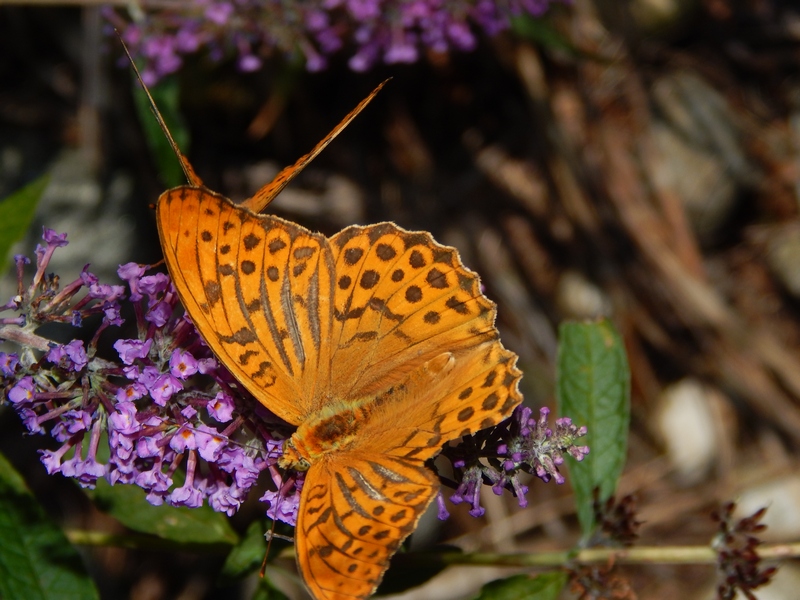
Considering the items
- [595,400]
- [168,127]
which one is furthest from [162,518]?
[168,127]

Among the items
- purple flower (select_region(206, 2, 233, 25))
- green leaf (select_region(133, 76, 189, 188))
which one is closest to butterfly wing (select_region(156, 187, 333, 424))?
green leaf (select_region(133, 76, 189, 188))

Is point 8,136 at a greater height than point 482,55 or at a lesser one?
greater

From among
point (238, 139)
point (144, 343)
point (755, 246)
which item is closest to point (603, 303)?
point (755, 246)

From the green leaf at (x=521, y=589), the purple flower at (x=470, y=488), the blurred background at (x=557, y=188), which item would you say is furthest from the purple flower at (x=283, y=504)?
the blurred background at (x=557, y=188)

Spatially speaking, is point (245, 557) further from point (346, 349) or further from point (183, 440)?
point (346, 349)

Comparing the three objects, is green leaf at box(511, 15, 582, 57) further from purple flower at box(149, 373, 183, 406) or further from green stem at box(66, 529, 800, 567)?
purple flower at box(149, 373, 183, 406)

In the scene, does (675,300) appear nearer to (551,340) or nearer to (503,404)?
(551,340)

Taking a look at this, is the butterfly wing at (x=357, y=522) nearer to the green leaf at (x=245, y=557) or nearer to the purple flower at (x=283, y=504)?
the purple flower at (x=283, y=504)
